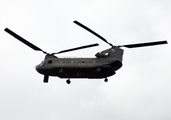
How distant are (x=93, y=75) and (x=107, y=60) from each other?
2927 mm

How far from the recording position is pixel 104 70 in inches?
2763

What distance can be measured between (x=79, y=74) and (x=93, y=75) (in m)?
2.04

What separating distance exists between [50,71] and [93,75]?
7021 millimetres

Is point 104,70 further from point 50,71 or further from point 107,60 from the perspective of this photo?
point 50,71

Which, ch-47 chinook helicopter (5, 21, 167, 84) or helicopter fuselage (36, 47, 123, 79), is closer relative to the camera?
ch-47 chinook helicopter (5, 21, 167, 84)

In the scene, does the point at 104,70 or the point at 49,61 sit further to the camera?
the point at 49,61

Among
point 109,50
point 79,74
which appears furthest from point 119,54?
point 79,74

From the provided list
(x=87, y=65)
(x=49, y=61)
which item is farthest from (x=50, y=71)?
(x=87, y=65)

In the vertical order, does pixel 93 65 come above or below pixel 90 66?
above

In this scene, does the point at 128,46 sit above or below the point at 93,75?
above

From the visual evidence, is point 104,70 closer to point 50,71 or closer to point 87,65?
point 87,65

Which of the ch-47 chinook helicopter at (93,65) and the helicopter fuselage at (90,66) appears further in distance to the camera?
the helicopter fuselage at (90,66)

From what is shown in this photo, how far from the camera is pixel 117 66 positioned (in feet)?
234

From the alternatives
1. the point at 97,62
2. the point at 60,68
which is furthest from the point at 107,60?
the point at 60,68
